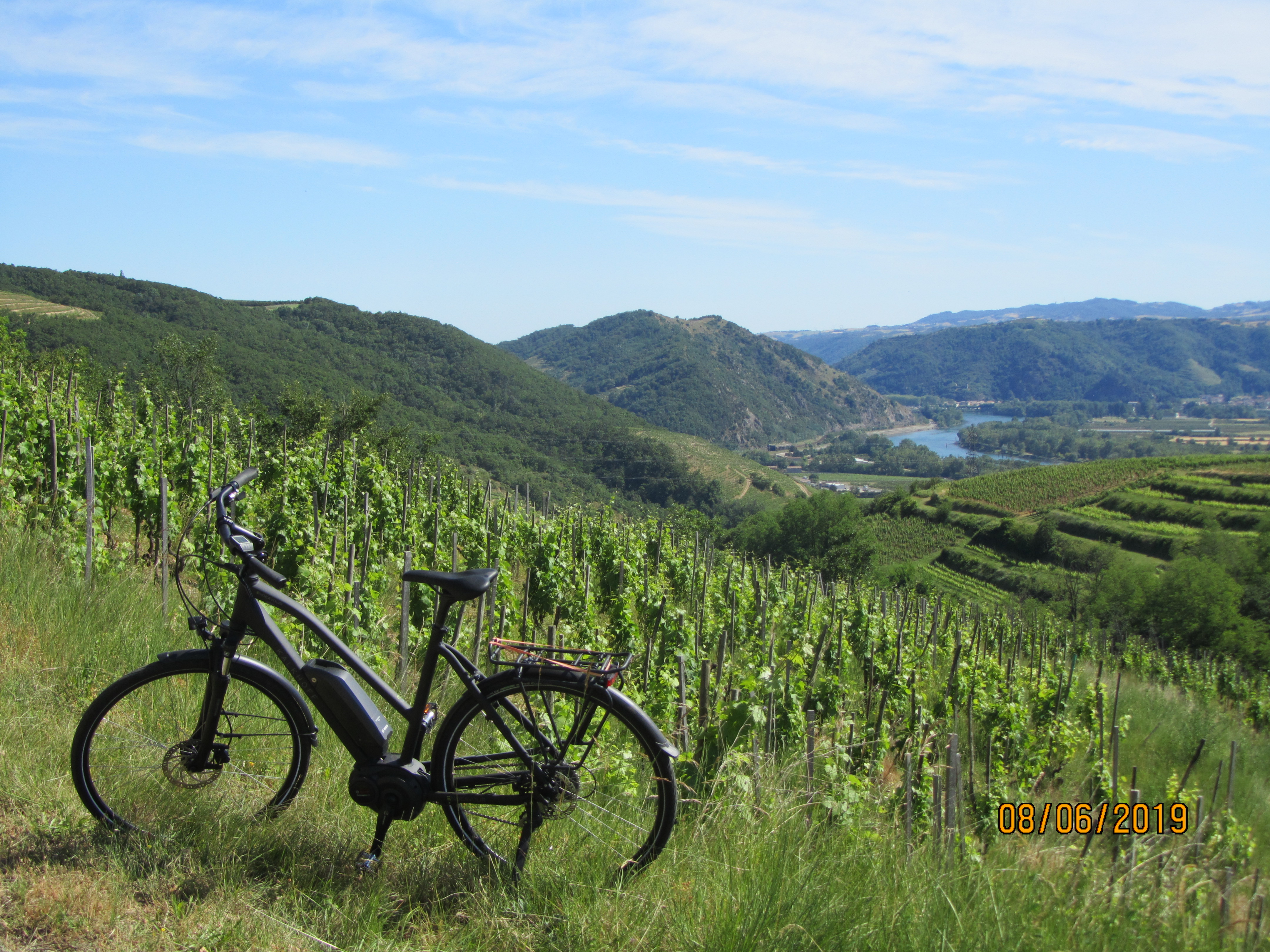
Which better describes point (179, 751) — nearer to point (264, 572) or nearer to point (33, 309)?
point (264, 572)

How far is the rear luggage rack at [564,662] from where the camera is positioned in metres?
2.05

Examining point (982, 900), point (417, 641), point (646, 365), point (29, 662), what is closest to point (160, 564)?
point (417, 641)

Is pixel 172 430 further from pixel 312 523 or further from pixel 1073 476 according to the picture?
pixel 1073 476

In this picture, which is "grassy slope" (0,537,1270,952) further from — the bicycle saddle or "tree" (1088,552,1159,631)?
"tree" (1088,552,1159,631)

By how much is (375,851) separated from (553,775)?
514mm

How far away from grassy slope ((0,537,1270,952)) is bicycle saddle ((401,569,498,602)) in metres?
0.74

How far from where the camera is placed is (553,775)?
2143mm

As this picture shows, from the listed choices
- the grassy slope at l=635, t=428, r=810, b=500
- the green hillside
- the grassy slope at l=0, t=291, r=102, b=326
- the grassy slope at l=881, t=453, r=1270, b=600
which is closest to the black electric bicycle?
the green hillside

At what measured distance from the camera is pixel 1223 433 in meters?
155

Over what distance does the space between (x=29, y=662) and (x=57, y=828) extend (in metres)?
1.17
